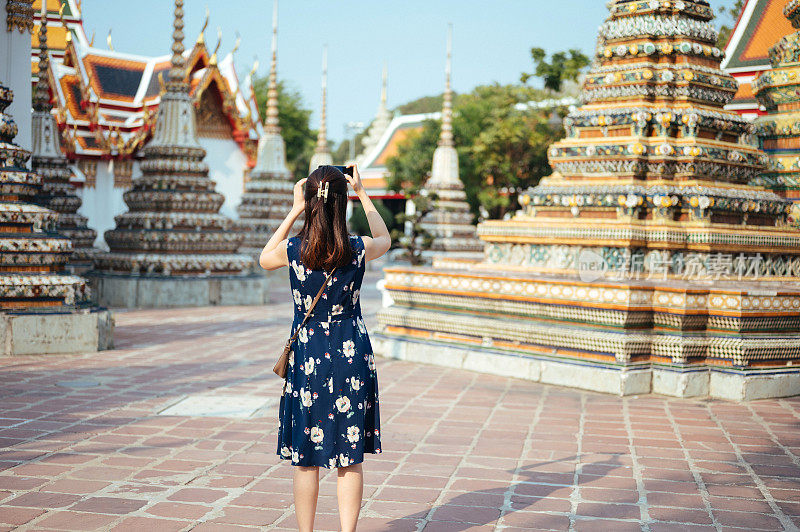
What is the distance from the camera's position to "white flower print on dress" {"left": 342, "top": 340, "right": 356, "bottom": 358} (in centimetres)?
396

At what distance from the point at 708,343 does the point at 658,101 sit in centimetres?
289

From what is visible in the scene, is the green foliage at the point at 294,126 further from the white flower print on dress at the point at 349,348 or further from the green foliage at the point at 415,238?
the white flower print on dress at the point at 349,348

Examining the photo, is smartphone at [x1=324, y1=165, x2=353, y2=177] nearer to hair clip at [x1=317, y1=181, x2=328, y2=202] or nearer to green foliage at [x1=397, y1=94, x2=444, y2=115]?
hair clip at [x1=317, y1=181, x2=328, y2=202]

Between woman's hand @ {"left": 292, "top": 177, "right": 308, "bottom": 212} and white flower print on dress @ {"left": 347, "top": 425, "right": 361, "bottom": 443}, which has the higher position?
woman's hand @ {"left": 292, "top": 177, "right": 308, "bottom": 212}

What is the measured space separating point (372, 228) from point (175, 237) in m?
A: 12.5

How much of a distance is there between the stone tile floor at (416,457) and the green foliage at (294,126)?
39212 mm

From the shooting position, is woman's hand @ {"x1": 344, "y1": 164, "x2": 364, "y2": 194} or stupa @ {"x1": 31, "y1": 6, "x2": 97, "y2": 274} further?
stupa @ {"x1": 31, "y1": 6, "x2": 97, "y2": 274}

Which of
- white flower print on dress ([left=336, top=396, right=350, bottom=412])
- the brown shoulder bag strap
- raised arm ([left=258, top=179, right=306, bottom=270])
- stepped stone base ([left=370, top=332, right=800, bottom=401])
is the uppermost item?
raised arm ([left=258, top=179, right=306, bottom=270])

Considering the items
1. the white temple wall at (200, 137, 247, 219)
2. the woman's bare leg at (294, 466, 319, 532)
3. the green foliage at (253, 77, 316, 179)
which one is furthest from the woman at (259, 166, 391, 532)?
the green foliage at (253, 77, 316, 179)

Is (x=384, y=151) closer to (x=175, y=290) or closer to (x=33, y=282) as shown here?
(x=175, y=290)

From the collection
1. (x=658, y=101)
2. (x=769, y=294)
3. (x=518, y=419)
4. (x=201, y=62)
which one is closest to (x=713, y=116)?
(x=658, y=101)

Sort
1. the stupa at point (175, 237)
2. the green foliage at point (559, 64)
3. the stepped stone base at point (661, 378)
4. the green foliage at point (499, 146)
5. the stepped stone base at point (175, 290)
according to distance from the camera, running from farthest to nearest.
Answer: the green foliage at point (499, 146) → the green foliage at point (559, 64) → the stupa at point (175, 237) → the stepped stone base at point (175, 290) → the stepped stone base at point (661, 378)

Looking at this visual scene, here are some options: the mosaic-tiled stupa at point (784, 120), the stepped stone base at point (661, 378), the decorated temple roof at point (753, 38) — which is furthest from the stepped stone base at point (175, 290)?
the decorated temple roof at point (753, 38)

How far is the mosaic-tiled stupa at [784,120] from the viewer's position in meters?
11.4
